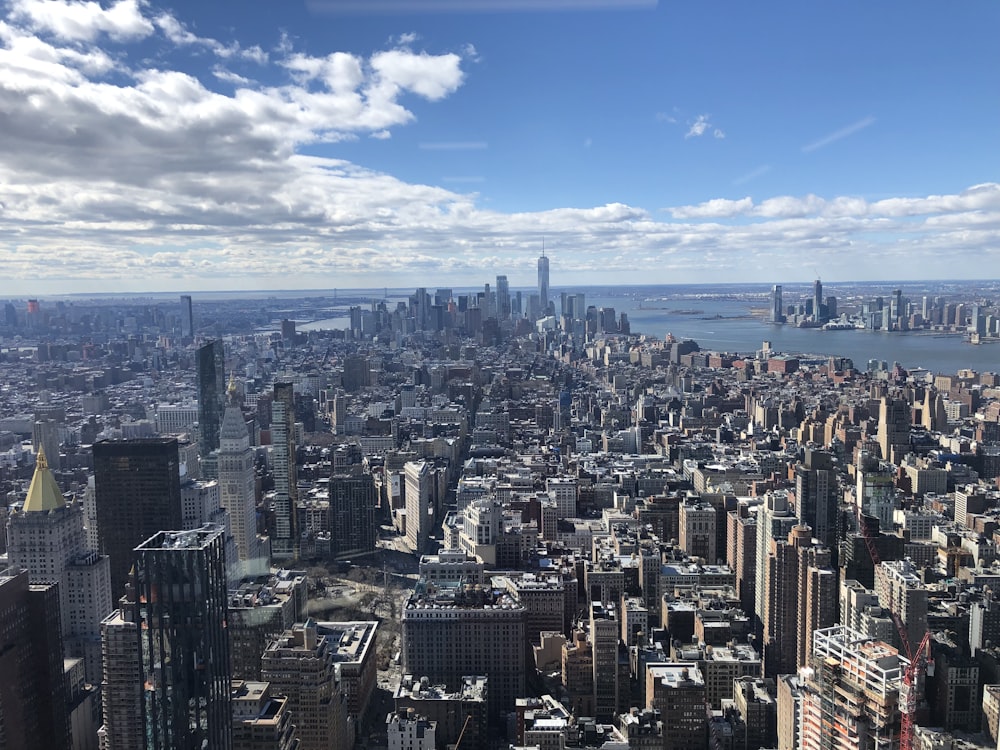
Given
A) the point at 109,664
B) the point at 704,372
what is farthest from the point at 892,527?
the point at 704,372

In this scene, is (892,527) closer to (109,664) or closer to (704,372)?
(109,664)

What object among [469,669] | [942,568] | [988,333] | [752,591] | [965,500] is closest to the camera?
[469,669]

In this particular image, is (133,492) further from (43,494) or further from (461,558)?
(461,558)

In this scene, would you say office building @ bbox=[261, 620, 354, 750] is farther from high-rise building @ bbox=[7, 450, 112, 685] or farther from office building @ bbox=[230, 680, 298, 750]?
high-rise building @ bbox=[7, 450, 112, 685]

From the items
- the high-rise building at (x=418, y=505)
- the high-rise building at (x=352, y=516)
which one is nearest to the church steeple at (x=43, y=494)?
the high-rise building at (x=352, y=516)

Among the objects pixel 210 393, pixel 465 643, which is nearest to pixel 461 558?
pixel 465 643

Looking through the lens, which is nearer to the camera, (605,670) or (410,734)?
(410,734)

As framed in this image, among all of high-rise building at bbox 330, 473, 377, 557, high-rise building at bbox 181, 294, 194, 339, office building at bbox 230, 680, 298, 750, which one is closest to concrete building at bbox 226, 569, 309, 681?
office building at bbox 230, 680, 298, 750
